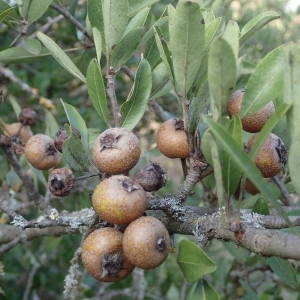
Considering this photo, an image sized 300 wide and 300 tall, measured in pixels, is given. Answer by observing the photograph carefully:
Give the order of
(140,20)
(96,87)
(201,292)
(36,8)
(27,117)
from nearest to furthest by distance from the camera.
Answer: (201,292), (96,87), (140,20), (36,8), (27,117)

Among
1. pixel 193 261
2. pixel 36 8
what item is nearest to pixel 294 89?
pixel 193 261

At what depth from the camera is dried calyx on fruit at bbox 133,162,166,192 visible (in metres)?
1.09

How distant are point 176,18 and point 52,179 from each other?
45cm

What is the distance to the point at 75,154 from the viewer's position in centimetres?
109

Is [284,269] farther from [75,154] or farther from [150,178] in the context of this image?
[75,154]

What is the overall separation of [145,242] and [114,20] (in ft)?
1.73

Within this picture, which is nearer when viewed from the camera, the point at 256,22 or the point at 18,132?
the point at 256,22

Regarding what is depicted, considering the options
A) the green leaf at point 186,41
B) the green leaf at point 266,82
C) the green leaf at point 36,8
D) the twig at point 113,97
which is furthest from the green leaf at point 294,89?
the green leaf at point 36,8

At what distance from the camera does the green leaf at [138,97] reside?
3.79ft

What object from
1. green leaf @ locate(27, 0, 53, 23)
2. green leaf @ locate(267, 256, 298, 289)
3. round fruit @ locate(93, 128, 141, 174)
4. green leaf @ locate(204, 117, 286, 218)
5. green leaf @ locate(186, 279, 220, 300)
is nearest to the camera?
green leaf @ locate(204, 117, 286, 218)

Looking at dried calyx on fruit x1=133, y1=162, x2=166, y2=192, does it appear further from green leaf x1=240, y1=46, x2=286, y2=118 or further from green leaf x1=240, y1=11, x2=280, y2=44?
green leaf x1=240, y1=11, x2=280, y2=44

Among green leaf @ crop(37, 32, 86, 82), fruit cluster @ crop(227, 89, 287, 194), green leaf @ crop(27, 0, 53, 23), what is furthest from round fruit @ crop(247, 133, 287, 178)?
green leaf @ crop(27, 0, 53, 23)

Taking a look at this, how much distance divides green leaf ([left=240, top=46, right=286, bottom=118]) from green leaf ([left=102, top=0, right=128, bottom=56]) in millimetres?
357

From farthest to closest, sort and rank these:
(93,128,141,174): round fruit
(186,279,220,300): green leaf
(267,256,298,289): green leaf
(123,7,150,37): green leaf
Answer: (267,256,298,289): green leaf → (123,7,150,37): green leaf → (93,128,141,174): round fruit → (186,279,220,300): green leaf
